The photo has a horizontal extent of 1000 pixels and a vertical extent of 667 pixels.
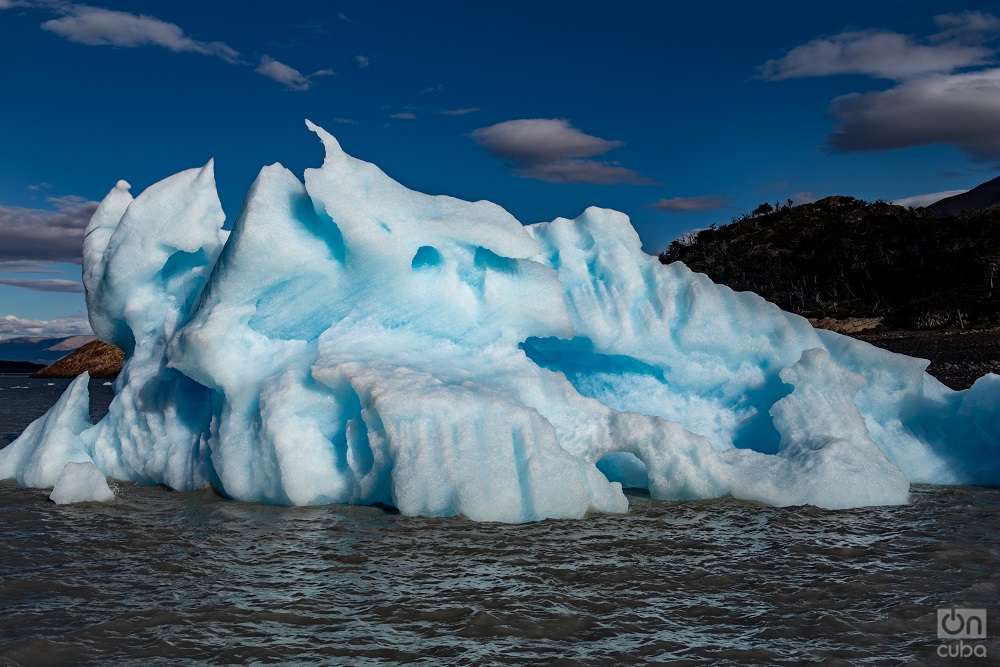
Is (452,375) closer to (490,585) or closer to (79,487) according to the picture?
(490,585)

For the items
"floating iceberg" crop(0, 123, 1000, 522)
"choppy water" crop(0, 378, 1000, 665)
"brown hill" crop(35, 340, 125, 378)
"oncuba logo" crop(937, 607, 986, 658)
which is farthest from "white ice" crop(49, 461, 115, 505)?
"brown hill" crop(35, 340, 125, 378)

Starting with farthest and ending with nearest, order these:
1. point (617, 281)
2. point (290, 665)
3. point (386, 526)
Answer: point (617, 281)
point (386, 526)
point (290, 665)

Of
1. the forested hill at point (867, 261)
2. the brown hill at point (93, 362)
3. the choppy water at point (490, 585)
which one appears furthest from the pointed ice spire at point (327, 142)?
the brown hill at point (93, 362)

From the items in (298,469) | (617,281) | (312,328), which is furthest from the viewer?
(617,281)

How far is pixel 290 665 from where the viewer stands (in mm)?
4609

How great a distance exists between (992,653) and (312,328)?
23.5ft

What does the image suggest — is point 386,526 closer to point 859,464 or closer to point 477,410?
point 477,410

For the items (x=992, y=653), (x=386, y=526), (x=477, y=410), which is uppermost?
(x=477, y=410)

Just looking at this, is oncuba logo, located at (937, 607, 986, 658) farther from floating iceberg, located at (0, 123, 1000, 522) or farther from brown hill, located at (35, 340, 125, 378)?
brown hill, located at (35, 340, 125, 378)

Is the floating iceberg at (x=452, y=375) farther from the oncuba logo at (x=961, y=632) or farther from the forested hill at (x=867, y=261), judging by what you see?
the forested hill at (x=867, y=261)

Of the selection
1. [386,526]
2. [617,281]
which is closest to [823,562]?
[386,526]

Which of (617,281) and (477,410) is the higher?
(617,281)

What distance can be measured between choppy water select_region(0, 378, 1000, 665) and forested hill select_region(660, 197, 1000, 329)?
37451mm

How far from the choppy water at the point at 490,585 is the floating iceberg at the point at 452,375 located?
0.47m
